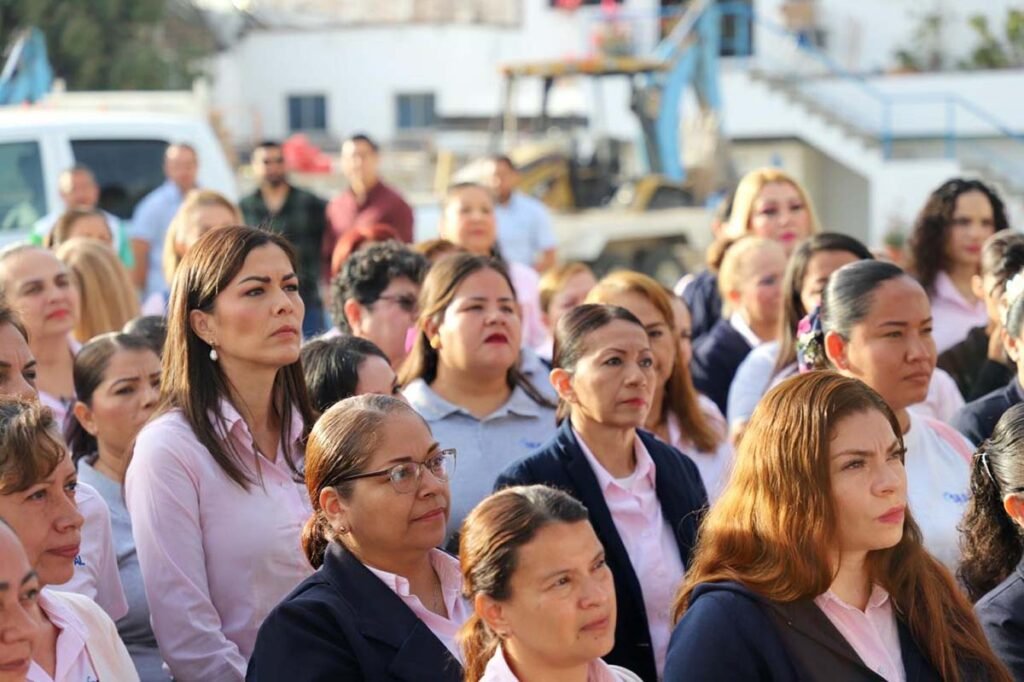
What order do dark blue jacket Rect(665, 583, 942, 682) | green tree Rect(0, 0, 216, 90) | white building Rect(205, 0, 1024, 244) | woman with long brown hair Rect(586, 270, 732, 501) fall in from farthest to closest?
white building Rect(205, 0, 1024, 244)
green tree Rect(0, 0, 216, 90)
woman with long brown hair Rect(586, 270, 732, 501)
dark blue jacket Rect(665, 583, 942, 682)

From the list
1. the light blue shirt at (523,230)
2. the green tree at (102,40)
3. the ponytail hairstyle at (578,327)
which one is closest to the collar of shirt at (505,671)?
the ponytail hairstyle at (578,327)

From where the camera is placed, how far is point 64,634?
12.1 ft

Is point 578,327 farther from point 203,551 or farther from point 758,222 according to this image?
point 758,222

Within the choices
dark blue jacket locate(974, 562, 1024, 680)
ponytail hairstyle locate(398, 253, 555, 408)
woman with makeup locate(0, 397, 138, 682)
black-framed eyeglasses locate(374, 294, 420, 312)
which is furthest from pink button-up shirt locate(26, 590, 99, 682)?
black-framed eyeglasses locate(374, 294, 420, 312)

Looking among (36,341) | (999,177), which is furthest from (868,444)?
(999,177)

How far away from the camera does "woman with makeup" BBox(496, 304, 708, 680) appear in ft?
14.6

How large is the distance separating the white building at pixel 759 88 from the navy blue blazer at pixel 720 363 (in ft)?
54.7

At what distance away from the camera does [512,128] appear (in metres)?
20.6

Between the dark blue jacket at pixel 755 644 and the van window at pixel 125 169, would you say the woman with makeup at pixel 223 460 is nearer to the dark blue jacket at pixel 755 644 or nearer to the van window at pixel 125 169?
the dark blue jacket at pixel 755 644

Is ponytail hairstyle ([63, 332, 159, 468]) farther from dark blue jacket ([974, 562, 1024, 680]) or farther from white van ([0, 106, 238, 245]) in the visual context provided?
white van ([0, 106, 238, 245])

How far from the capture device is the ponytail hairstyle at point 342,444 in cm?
385

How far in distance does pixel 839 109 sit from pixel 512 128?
9.75 metres

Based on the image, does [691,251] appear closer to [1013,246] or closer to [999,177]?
[999,177]

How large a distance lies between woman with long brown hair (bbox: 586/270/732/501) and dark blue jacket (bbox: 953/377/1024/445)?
795mm
